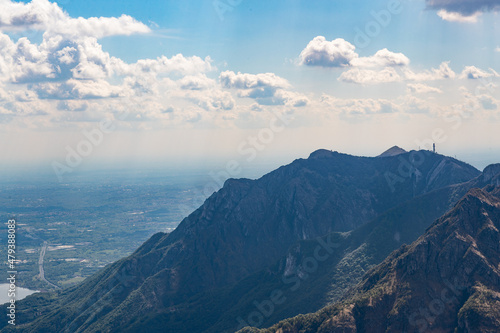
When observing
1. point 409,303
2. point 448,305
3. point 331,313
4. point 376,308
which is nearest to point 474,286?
point 448,305

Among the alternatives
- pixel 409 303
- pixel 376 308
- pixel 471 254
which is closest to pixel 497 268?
pixel 471 254

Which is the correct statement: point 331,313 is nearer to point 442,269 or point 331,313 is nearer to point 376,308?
point 376,308

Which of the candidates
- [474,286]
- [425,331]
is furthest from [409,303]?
[474,286]

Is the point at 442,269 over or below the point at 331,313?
over

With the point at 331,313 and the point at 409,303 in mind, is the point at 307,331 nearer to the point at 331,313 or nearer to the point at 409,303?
the point at 331,313

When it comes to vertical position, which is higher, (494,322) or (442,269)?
(442,269)

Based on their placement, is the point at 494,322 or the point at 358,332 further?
the point at 358,332

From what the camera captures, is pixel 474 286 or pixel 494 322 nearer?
pixel 494 322

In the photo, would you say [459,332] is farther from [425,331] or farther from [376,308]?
[376,308]
